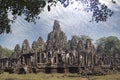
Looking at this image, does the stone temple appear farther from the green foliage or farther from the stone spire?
the green foliage

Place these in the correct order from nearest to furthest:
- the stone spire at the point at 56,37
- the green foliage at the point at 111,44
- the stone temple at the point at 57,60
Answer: the stone temple at the point at 57,60 → the stone spire at the point at 56,37 → the green foliage at the point at 111,44

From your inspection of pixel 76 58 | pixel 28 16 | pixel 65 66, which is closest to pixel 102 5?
pixel 28 16

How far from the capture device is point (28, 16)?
20.0 metres

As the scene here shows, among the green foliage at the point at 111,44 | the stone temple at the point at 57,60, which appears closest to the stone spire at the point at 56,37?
the stone temple at the point at 57,60

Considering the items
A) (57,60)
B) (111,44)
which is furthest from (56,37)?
(111,44)

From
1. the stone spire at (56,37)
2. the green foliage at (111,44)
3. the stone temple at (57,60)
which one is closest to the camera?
the stone temple at (57,60)

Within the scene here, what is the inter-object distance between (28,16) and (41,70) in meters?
30.8

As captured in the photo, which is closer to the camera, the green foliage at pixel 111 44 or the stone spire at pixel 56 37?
the stone spire at pixel 56 37

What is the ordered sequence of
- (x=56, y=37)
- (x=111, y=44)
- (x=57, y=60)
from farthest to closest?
(x=111, y=44), (x=56, y=37), (x=57, y=60)

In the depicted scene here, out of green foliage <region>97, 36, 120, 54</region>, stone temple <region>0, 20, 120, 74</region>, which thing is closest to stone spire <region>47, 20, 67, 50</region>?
stone temple <region>0, 20, 120, 74</region>

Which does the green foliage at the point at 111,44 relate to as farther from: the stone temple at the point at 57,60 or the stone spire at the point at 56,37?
the stone spire at the point at 56,37

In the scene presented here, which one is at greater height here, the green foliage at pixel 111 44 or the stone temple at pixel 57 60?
the green foliage at pixel 111 44

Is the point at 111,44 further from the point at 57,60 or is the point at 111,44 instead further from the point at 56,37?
the point at 57,60

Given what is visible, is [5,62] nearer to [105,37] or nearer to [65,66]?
[65,66]
